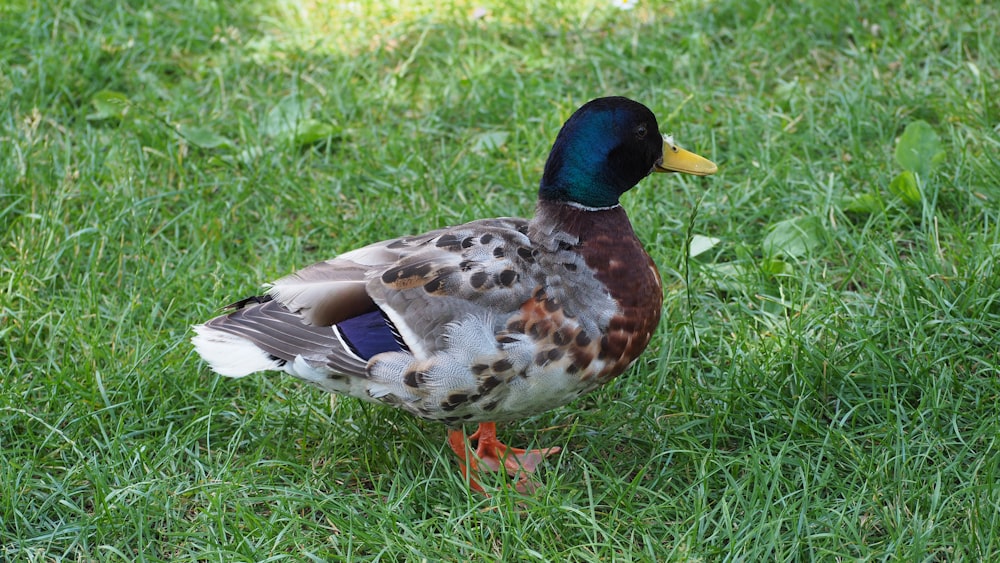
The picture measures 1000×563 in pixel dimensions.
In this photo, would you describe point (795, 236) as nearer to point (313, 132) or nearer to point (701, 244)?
point (701, 244)

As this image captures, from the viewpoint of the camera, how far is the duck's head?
3.05 metres

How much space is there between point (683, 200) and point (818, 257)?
2.20ft

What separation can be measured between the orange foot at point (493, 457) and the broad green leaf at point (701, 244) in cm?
113

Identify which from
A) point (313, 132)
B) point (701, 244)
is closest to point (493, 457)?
point (701, 244)

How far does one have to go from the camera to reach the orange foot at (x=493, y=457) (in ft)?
10.2

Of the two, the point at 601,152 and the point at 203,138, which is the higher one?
the point at 601,152

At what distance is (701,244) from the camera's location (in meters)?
4.09

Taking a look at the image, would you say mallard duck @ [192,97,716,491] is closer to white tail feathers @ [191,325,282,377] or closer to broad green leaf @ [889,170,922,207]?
white tail feathers @ [191,325,282,377]

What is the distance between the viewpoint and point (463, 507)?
10.1ft

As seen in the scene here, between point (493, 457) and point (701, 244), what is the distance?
50.2 inches

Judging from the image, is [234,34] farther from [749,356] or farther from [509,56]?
[749,356]

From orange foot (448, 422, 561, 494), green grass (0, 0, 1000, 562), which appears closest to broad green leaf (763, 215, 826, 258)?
green grass (0, 0, 1000, 562)

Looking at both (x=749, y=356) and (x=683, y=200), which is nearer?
(x=749, y=356)

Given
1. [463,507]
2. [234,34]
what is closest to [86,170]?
[234,34]
